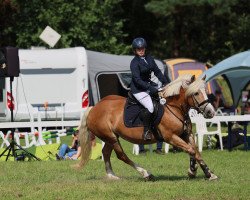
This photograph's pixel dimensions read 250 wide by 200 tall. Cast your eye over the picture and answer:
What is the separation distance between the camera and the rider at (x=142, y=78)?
44.7 feet

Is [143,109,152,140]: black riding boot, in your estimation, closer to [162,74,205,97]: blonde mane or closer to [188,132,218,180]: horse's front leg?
[162,74,205,97]: blonde mane

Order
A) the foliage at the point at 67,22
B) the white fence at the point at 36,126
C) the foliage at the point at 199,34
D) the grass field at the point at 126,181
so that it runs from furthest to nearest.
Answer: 1. the foliage at the point at 199,34
2. the foliage at the point at 67,22
3. the white fence at the point at 36,126
4. the grass field at the point at 126,181

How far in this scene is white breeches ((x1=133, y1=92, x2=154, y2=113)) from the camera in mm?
13656

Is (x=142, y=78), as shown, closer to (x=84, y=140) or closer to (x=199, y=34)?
(x=84, y=140)

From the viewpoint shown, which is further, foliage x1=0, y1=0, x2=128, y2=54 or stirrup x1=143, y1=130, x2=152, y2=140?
foliage x1=0, y1=0, x2=128, y2=54

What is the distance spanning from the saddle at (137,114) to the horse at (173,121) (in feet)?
0.23

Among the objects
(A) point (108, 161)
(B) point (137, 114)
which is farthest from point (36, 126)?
(B) point (137, 114)

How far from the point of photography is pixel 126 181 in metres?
13.5

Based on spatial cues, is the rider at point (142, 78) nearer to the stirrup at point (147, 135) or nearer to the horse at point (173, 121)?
the stirrup at point (147, 135)

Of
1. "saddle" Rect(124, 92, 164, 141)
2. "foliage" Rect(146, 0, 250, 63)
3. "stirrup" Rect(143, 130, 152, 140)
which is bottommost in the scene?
"foliage" Rect(146, 0, 250, 63)

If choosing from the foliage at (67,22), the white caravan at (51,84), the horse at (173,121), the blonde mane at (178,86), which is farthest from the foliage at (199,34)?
the blonde mane at (178,86)

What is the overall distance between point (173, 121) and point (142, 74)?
0.95 m

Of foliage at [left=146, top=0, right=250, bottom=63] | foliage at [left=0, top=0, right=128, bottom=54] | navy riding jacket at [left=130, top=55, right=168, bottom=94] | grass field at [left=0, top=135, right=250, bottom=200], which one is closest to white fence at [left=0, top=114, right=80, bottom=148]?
grass field at [left=0, top=135, right=250, bottom=200]

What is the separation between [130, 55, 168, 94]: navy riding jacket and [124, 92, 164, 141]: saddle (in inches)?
9.2
